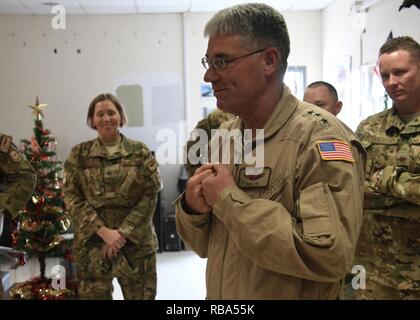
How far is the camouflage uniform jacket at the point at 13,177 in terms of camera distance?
221 cm

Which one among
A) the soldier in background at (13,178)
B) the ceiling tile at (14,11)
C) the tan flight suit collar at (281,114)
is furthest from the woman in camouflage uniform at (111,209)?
the ceiling tile at (14,11)

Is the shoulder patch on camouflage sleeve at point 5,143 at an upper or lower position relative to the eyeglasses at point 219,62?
lower

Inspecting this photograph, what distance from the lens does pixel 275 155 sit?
3.51 feet

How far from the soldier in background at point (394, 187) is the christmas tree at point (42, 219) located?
2.58m

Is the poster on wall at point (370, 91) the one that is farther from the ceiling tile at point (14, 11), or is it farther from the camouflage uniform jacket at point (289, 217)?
the ceiling tile at point (14, 11)

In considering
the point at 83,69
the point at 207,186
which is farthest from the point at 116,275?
the point at 83,69

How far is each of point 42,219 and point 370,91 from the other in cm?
346

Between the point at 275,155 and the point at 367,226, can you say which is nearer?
the point at 275,155

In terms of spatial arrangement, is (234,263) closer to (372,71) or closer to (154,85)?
(372,71)

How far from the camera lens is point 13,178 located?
226cm

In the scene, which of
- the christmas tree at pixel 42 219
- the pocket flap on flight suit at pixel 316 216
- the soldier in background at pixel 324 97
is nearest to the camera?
the pocket flap on flight suit at pixel 316 216

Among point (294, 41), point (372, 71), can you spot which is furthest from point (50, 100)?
point (372, 71)

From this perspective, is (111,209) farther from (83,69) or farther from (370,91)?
(83,69)
